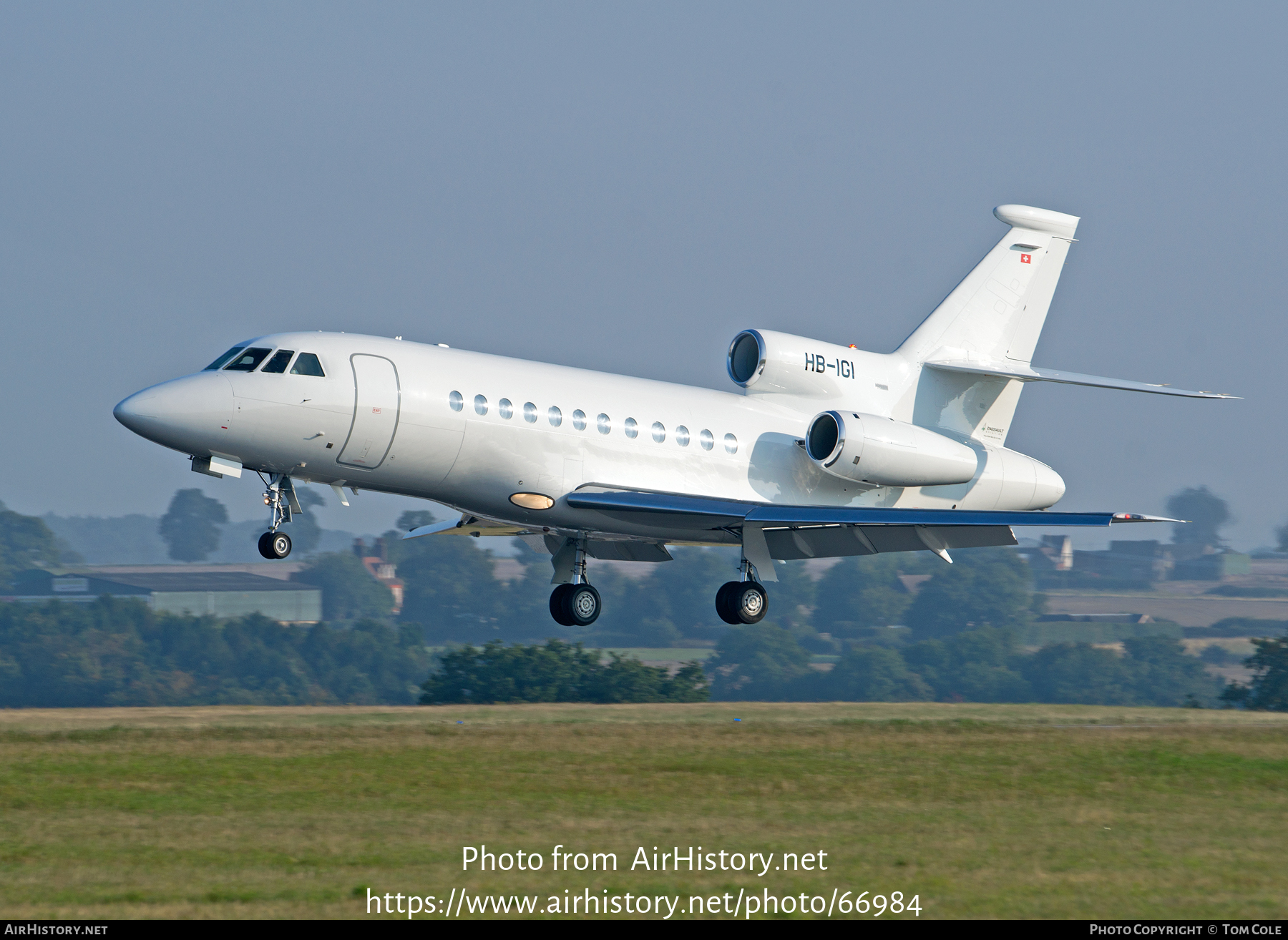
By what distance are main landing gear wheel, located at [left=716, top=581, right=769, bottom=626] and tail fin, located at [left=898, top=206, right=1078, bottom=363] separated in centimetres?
584

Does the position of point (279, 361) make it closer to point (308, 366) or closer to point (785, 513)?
point (308, 366)

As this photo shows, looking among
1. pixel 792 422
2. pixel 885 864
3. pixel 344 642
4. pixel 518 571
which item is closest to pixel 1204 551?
pixel 518 571

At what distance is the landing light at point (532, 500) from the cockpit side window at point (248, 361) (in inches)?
169

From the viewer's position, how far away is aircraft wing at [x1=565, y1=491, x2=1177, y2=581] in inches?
888

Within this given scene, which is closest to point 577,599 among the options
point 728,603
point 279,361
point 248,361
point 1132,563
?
point 728,603

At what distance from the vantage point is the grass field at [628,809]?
10.6 m

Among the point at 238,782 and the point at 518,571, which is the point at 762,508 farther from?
the point at 518,571

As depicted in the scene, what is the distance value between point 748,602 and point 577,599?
300cm

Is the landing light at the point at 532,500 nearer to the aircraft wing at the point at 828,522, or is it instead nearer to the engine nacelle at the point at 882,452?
the aircraft wing at the point at 828,522

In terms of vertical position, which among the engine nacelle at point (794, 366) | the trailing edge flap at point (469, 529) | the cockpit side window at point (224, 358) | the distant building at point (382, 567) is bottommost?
the distant building at point (382, 567)

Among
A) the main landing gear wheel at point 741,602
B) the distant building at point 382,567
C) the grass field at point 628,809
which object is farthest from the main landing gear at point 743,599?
the distant building at point 382,567

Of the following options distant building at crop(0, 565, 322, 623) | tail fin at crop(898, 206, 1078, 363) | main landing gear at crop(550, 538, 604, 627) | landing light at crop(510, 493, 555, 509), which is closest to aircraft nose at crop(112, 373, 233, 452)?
landing light at crop(510, 493, 555, 509)

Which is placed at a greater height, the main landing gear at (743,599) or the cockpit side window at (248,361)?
the cockpit side window at (248,361)

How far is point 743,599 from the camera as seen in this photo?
25.1m
